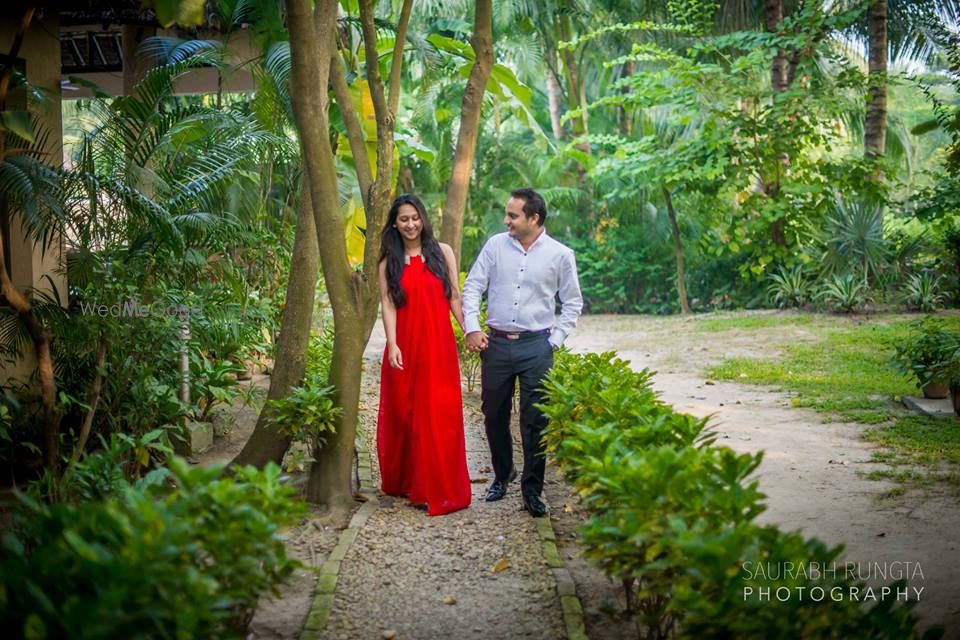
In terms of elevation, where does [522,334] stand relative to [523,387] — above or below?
above

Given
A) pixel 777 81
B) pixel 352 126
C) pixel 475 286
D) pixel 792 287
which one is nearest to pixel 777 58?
pixel 777 81

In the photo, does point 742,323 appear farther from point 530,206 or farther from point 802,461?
point 530,206

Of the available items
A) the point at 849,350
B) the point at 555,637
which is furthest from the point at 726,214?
the point at 555,637

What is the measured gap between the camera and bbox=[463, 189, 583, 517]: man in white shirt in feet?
22.0

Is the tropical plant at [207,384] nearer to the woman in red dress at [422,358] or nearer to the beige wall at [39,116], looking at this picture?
the beige wall at [39,116]

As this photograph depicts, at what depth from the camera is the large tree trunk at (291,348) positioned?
22.8ft

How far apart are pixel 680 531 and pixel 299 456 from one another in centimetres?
431

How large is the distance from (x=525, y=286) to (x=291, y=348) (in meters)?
1.73

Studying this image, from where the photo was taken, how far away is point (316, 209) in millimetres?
6777

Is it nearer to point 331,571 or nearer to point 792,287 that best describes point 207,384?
point 331,571

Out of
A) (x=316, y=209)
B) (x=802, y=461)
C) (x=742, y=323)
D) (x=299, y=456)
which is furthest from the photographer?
(x=742, y=323)

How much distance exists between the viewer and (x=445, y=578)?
18.4ft

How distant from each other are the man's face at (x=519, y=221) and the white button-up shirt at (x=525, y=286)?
0.29 ft
